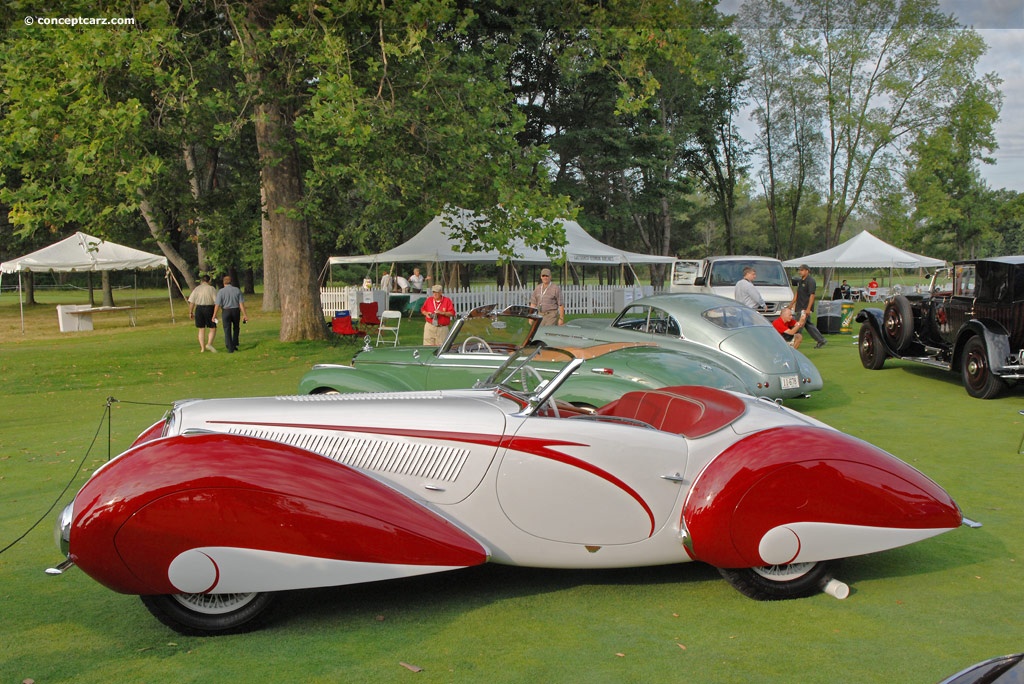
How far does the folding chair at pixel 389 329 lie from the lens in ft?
58.2

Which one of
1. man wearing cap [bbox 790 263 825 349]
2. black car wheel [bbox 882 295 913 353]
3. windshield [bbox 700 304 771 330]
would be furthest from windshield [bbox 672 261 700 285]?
windshield [bbox 700 304 771 330]

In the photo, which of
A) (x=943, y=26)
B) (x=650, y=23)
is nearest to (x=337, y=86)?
(x=650, y=23)

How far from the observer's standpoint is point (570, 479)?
14.3 ft

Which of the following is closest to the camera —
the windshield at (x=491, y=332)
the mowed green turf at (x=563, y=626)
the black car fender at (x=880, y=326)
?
the mowed green turf at (x=563, y=626)

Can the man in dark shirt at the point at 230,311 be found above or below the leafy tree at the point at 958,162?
below

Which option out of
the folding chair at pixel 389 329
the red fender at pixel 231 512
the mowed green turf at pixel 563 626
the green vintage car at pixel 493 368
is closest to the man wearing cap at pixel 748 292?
the folding chair at pixel 389 329

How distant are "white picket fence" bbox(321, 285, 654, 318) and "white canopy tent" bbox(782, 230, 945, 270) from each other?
25.4 feet

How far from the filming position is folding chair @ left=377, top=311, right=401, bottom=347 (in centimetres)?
1773

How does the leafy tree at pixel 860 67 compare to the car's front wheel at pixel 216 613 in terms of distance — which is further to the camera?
the leafy tree at pixel 860 67

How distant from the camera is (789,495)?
4.41m

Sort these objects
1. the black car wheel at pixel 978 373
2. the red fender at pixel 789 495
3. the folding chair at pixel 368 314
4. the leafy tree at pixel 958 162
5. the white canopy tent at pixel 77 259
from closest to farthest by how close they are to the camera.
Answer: the red fender at pixel 789 495 → the black car wheel at pixel 978 373 → the folding chair at pixel 368 314 → the white canopy tent at pixel 77 259 → the leafy tree at pixel 958 162

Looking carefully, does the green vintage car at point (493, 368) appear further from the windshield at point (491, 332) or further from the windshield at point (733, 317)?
the windshield at point (733, 317)

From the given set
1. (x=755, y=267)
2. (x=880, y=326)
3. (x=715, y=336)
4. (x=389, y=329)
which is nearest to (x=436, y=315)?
(x=715, y=336)

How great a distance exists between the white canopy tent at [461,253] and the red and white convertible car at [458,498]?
18.7 metres
